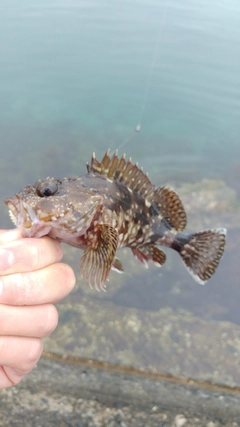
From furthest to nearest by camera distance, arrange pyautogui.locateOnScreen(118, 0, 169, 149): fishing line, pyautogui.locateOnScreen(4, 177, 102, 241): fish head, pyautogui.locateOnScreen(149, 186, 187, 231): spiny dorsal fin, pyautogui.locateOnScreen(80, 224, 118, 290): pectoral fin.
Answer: pyautogui.locateOnScreen(118, 0, 169, 149): fishing line
pyautogui.locateOnScreen(149, 186, 187, 231): spiny dorsal fin
pyautogui.locateOnScreen(80, 224, 118, 290): pectoral fin
pyautogui.locateOnScreen(4, 177, 102, 241): fish head

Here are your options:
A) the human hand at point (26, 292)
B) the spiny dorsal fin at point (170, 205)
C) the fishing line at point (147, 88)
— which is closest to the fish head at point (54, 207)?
the human hand at point (26, 292)

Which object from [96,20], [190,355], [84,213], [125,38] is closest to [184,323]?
[190,355]

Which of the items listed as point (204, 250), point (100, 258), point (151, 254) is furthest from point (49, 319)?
point (204, 250)

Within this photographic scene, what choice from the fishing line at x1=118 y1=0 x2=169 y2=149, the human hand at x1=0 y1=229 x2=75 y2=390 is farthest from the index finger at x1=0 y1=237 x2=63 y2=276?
the fishing line at x1=118 y1=0 x2=169 y2=149

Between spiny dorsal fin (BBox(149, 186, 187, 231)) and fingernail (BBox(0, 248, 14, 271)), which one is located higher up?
fingernail (BBox(0, 248, 14, 271))

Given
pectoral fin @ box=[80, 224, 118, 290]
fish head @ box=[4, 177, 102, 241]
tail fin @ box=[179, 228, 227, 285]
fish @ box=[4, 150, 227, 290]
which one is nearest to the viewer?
fish head @ box=[4, 177, 102, 241]

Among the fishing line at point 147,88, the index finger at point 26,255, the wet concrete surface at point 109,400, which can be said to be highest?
the index finger at point 26,255

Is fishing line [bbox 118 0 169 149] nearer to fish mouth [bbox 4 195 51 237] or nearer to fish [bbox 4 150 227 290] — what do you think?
fish [bbox 4 150 227 290]

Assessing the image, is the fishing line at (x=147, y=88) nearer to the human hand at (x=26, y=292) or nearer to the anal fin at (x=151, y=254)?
the anal fin at (x=151, y=254)

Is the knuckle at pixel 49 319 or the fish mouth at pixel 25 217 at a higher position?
the fish mouth at pixel 25 217
